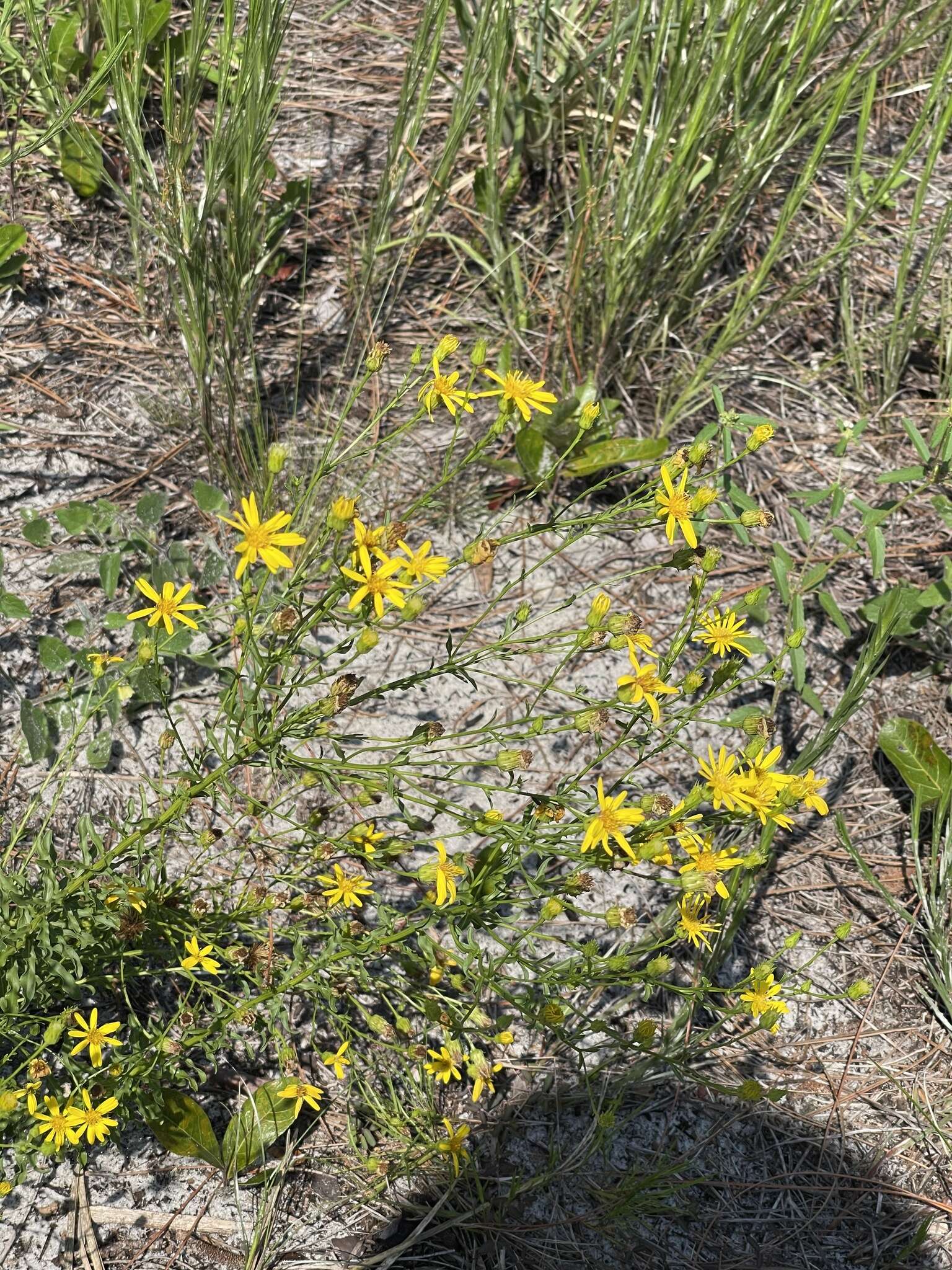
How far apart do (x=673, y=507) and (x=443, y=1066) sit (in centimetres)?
106

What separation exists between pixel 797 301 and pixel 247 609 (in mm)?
2241

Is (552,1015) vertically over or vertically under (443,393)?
under

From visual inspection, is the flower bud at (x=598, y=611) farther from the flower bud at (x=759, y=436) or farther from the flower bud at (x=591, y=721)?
the flower bud at (x=759, y=436)

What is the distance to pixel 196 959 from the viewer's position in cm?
186

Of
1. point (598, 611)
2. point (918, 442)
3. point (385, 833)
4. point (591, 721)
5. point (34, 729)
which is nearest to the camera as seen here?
point (591, 721)

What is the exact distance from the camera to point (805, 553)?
115 inches

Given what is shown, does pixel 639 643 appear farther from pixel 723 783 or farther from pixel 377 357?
pixel 377 357

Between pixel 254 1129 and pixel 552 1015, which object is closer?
pixel 552 1015

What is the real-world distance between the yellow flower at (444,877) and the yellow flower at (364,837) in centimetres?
13

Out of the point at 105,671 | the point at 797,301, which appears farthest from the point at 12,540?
the point at 797,301

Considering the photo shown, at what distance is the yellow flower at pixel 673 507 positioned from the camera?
177 cm

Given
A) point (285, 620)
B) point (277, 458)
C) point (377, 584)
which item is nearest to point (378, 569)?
point (377, 584)

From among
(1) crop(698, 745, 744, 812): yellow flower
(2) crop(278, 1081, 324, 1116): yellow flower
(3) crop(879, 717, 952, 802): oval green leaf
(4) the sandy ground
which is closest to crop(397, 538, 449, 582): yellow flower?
(1) crop(698, 745, 744, 812): yellow flower

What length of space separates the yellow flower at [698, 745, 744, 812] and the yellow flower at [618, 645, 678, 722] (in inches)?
4.1
